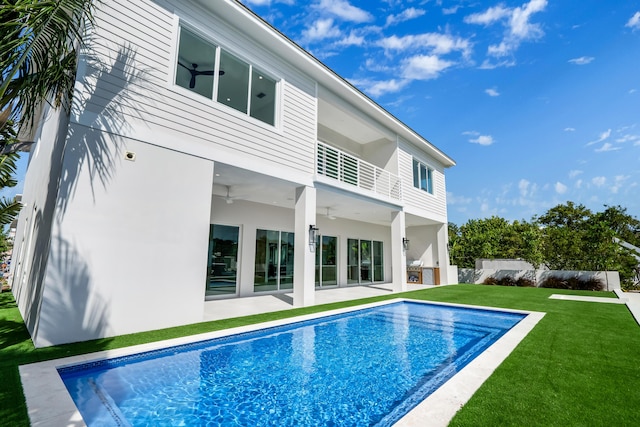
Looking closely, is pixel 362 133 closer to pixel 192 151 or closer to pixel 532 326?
pixel 192 151

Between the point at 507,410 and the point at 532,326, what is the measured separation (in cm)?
457

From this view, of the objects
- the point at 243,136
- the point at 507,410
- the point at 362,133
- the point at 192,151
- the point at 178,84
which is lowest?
the point at 507,410

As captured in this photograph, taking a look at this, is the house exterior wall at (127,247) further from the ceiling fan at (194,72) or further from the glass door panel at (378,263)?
the glass door panel at (378,263)

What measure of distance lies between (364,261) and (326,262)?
3045 millimetres

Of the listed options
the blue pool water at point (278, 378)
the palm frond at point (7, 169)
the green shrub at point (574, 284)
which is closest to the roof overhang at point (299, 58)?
the palm frond at point (7, 169)

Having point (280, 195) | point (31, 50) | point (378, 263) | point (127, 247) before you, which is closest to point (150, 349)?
point (127, 247)

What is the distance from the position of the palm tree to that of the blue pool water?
12.8 ft

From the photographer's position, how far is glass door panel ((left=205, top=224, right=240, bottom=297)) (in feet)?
32.2

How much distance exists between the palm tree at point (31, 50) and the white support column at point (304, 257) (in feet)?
18.3

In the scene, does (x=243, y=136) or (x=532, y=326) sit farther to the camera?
(x=243, y=136)

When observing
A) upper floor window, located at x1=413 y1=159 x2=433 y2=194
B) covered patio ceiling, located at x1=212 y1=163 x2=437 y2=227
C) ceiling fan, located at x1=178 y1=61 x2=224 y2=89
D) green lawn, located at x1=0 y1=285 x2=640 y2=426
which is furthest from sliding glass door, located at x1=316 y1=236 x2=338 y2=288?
ceiling fan, located at x1=178 y1=61 x2=224 y2=89

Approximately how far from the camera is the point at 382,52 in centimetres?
1795

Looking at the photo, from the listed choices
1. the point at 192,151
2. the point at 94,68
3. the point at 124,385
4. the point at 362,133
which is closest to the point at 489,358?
the point at 124,385

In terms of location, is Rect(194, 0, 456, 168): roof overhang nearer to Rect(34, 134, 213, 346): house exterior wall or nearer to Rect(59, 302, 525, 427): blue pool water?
Rect(34, 134, 213, 346): house exterior wall
